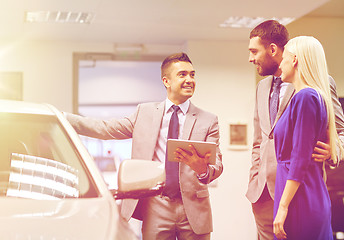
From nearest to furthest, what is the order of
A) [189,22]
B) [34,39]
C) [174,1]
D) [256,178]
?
[256,178]
[174,1]
[189,22]
[34,39]

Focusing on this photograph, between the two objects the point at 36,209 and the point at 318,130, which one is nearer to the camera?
the point at 36,209

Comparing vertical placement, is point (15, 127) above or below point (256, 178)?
above

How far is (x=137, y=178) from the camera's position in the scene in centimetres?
174

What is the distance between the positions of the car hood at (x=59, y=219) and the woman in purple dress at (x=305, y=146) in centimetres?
81

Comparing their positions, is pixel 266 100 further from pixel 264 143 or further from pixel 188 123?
pixel 188 123

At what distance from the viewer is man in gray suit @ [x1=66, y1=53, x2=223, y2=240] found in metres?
2.68

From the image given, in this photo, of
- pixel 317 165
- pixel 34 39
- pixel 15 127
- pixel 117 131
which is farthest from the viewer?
pixel 34 39

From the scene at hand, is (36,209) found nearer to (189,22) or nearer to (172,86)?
(172,86)

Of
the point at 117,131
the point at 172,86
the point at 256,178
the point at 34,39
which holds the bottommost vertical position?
the point at 256,178

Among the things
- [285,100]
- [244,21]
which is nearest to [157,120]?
[285,100]

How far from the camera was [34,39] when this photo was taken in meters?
6.53

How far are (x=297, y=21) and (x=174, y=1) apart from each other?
190cm

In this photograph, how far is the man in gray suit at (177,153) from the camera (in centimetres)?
268

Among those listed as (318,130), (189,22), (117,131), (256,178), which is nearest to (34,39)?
(189,22)
